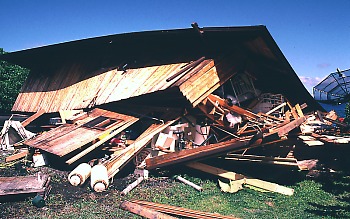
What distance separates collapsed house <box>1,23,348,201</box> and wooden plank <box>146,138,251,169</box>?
36 mm

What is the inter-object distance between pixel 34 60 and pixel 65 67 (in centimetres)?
379

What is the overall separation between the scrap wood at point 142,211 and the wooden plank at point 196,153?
2669mm

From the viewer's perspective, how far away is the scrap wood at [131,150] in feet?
30.9

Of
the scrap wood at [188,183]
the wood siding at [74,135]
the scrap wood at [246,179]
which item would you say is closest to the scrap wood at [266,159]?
the scrap wood at [246,179]

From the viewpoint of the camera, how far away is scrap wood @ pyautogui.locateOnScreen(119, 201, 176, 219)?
254 inches

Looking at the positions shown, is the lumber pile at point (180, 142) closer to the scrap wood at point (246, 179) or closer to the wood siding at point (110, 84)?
the scrap wood at point (246, 179)

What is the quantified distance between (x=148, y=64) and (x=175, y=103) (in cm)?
246

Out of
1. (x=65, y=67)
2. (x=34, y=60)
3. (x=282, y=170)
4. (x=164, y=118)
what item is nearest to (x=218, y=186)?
(x=282, y=170)

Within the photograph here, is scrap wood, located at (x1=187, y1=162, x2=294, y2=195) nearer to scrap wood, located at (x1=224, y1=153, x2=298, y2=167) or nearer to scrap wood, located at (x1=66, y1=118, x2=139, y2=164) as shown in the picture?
scrap wood, located at (x1=224, y1=153, x2=298, y2=167)

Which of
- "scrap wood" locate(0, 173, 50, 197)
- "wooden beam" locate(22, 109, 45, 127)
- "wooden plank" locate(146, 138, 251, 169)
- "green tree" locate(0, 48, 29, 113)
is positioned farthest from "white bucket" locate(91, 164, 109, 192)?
"green tree" locate(0, 48, 29, 113)

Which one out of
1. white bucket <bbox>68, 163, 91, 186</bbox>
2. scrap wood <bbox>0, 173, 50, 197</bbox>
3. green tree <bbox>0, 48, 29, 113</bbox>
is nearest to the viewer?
scrap wood <bbox>0, 173, 50, 197</bbox>

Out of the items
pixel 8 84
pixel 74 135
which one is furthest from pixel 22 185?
pixel 8 84

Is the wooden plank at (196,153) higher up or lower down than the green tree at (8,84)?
lower down

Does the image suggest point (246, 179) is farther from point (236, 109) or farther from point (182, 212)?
point (182, 212)
